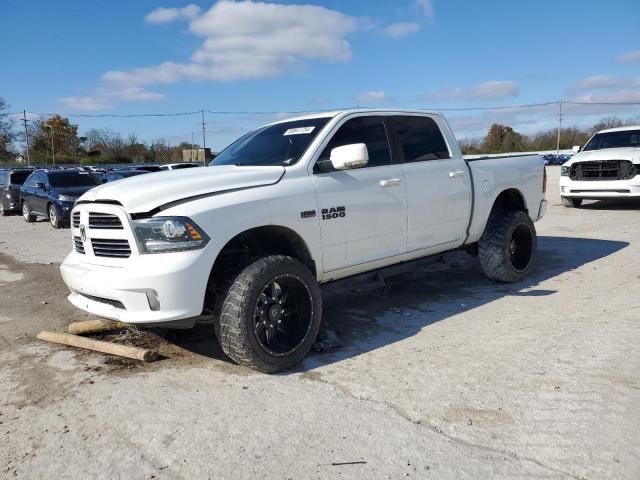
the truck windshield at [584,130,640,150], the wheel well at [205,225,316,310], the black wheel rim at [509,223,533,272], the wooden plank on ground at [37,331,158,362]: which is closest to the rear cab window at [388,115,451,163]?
the wheel well at [205,225,316,310]

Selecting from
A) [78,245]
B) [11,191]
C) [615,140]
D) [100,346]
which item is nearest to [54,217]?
[11,191]

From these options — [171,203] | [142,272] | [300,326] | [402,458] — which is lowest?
[402,458]

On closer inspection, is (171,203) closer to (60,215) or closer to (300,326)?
(300,326)

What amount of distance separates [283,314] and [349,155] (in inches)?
51.7

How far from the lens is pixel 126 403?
3.45 m

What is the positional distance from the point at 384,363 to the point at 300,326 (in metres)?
0.68

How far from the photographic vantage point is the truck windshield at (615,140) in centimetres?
1280

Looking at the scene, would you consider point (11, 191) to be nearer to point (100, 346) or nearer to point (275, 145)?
point (100, 346)

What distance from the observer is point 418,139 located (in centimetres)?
543

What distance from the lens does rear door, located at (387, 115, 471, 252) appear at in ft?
16.7

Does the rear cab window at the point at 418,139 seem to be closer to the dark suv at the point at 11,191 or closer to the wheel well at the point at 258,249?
the wheel well at the point at 258,249

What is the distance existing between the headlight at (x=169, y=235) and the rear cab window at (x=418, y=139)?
2268mm

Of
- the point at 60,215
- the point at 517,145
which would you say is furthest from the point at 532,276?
the point at 517,145

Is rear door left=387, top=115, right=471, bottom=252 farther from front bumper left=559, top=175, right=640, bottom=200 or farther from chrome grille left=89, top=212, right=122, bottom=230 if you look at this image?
front bumper left=559, top=175, right=640, bottom=200
